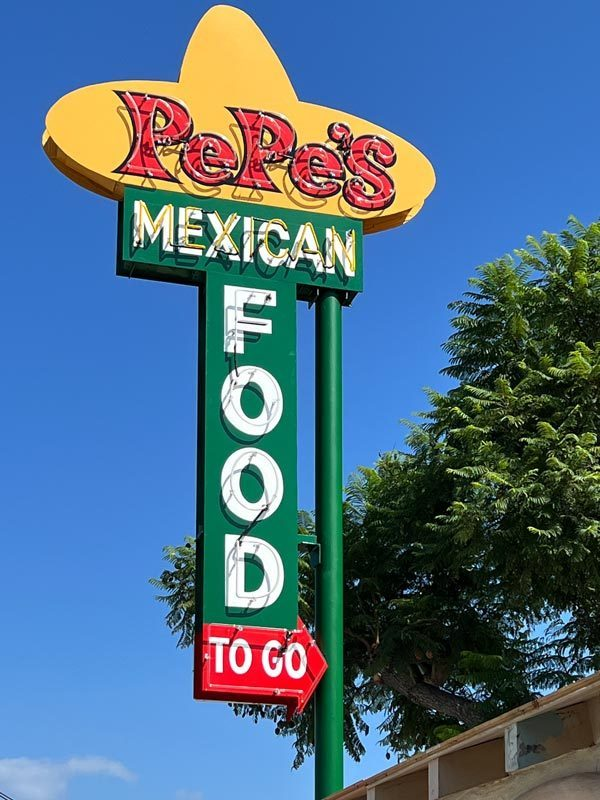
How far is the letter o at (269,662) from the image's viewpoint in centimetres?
1866

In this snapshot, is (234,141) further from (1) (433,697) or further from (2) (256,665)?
(1) (433,697)

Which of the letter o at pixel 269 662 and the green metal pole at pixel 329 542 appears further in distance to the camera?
the green metal pole at pixel 329 542

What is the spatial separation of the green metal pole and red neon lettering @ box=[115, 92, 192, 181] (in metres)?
3.05

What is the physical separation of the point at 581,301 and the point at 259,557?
876 centimetres

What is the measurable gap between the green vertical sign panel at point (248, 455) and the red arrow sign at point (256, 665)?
213 mm

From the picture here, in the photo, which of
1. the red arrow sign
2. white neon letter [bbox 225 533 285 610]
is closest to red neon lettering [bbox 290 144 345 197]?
white neon letter [bbox 225 533 285 610]

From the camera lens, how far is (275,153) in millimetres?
21844

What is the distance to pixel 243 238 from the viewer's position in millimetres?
21016

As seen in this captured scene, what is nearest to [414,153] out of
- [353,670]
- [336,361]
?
[336,361]

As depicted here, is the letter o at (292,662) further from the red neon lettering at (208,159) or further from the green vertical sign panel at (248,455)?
the red neon lettering at (208,159)

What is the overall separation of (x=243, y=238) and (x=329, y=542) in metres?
4.49

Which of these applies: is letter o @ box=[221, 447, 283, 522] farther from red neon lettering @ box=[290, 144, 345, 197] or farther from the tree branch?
the tree branch

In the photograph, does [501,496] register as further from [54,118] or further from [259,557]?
[54,118]

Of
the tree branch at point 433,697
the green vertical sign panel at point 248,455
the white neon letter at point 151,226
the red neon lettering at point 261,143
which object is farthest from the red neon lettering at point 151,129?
the tree branch at point 433,697
